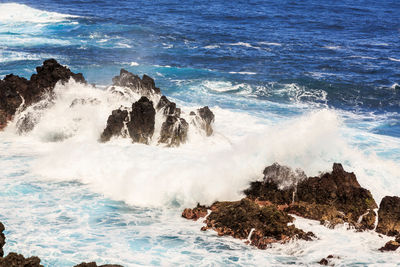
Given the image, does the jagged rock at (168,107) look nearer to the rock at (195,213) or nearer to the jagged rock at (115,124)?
the jagged rock at (115,124)

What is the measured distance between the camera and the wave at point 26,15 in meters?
51.7

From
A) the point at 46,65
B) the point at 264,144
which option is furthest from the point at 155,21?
the point at 264,144

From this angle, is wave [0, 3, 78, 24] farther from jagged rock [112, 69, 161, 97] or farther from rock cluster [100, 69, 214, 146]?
rock cluster [100, 69, 214, 146]

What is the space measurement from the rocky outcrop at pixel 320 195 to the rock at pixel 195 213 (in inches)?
59.3

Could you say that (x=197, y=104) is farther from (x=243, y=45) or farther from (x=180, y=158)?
(x=243, y=45)

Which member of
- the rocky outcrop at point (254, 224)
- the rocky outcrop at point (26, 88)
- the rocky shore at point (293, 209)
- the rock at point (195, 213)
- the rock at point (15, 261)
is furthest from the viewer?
the rocky outcrop at point (26, 88)

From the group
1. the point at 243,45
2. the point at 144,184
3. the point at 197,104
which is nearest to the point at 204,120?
the point at 144,184

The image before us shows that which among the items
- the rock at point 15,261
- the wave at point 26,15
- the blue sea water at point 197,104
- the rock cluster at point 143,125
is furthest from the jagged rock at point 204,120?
the wave at point 26,15

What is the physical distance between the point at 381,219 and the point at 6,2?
61.6 metres

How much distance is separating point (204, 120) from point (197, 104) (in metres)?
6.36

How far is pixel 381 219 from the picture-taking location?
41.6ft

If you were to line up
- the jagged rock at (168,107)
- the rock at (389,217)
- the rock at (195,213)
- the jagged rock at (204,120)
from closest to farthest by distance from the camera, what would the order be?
the rock at (389,217) → the rock at (195,213) → the jagged rock at (168,107) → the jagged rock at (204,120)

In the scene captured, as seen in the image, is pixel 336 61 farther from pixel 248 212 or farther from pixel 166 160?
pixel 248 212

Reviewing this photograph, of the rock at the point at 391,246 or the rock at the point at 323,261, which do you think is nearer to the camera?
the rock at the point at 323,261
